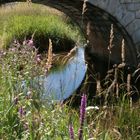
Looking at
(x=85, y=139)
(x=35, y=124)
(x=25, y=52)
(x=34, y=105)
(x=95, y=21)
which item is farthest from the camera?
(x=95, y=21)

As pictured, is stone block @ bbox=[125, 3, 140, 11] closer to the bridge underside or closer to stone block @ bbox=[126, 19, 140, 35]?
stone block @ bbox=[126, 19, 140, 35]

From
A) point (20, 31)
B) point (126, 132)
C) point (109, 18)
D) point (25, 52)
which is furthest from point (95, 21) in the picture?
point (25, 52)

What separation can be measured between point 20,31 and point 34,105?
10.9m

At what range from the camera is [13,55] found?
4.07m

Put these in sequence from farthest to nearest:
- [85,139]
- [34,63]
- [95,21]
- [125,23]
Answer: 1. [95,21]
2. [125,23]
3. [34,63]
4. [85,139]

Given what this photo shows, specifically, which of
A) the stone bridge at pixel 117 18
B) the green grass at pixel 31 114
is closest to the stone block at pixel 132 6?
the stone bridge at pixel 117 18

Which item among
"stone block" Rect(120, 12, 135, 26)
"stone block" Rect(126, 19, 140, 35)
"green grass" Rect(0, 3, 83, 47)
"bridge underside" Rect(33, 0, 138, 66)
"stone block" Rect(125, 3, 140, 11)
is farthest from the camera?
"green grass" Rect(0, 3, 83, 47)

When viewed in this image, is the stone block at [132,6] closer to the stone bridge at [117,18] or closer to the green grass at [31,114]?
the stone bridge at [117,18]

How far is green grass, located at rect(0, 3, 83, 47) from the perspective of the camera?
13836mm

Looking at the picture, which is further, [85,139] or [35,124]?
[85,139]

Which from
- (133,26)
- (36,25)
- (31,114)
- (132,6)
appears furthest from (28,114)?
(36,25)

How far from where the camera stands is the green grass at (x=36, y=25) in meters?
13.8

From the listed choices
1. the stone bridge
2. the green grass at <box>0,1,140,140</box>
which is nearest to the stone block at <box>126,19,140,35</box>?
the stone bridge

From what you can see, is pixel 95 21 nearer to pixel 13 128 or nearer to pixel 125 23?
pixel 125 23
